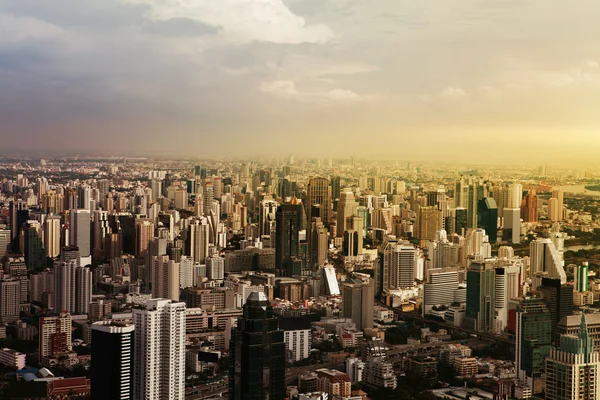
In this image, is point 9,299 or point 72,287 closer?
point 9,299

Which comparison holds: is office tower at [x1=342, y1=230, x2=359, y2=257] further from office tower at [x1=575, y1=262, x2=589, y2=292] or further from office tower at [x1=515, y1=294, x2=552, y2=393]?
office tower at [x1=515, y1=294, x2=552, y2=393]

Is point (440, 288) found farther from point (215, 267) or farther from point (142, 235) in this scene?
point (142, 235)

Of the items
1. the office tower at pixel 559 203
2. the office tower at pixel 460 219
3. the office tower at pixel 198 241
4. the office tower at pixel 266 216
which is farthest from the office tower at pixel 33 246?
the office tower at pixel 559 203

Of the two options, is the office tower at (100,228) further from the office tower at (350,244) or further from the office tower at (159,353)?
the office tower at (159,353)

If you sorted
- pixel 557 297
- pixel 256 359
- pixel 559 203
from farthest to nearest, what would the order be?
1. pixel 559 203
2. pixel 557 297
3. pixel 256 359

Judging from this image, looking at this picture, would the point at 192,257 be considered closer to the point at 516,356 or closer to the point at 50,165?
the point at 50,165

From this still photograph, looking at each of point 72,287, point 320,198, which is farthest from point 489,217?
point 72,287

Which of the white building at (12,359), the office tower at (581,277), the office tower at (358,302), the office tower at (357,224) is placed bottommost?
the white building at (12,359)
